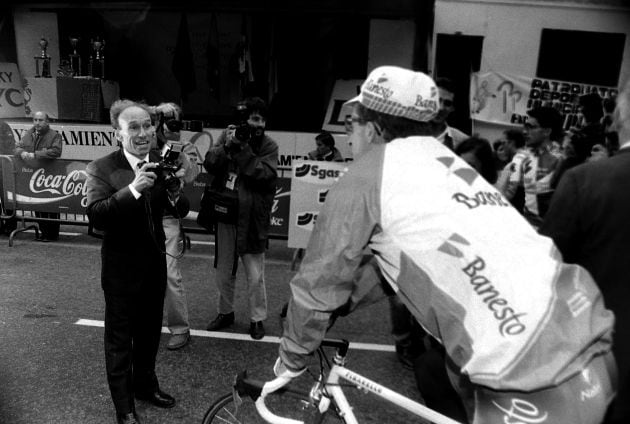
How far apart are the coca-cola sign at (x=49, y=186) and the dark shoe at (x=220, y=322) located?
4.05 meters

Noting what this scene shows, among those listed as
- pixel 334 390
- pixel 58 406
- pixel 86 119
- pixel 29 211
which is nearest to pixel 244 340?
pixel 58 406

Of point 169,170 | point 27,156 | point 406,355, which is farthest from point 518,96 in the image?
point 169,170

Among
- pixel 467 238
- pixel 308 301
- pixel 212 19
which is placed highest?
pixel 212 19

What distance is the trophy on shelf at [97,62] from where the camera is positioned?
11852 mm

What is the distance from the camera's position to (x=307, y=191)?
7.02 metres

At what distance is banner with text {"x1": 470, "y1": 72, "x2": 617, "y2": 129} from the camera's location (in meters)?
10.1

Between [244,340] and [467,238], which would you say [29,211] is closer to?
[244,340]

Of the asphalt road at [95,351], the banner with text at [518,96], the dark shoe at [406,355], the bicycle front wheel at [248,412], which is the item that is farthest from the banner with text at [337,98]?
the bicycle front wheel at [248,412]

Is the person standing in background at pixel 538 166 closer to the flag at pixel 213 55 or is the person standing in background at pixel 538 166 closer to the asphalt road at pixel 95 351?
the asphalt road at pixel 95 351

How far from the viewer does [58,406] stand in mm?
3635

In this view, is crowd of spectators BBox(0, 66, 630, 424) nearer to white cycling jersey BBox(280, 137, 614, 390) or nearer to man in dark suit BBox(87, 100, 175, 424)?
man in dark suit BBox(87, 100, 175, 424)

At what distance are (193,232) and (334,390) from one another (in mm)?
6480

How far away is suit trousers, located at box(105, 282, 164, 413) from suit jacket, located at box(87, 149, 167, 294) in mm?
76

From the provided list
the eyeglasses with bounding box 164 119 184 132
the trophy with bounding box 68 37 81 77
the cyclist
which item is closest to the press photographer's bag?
the eyeglasses with bounding box 164 119 184 132
